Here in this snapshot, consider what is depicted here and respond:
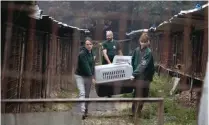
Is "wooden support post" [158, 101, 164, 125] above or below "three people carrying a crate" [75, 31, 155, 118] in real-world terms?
below

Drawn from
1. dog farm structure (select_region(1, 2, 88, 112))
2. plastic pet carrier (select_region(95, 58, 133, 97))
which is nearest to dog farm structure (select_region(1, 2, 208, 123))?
dog farm structure (select_region(1, 2, 88, 112))

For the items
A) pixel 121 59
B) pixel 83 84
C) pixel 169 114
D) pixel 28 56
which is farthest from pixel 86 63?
pixel 169 114

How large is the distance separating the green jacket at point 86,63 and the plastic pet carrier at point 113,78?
32 centimetres

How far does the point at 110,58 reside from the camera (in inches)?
128

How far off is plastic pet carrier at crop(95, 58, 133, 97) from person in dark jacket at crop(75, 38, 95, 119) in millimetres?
327

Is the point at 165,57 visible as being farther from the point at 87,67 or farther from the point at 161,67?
the point at 87,67

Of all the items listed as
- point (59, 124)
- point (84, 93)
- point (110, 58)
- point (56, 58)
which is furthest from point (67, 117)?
point (56, 58)

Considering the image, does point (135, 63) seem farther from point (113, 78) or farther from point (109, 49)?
point (113, 78)

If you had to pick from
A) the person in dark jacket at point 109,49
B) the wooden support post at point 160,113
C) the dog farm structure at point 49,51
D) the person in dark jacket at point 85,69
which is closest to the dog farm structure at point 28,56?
the dog farm structure at point 49,51

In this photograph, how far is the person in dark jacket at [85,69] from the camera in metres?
3.42

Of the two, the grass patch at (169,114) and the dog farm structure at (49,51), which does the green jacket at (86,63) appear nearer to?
the dog farm structure at (49,51)

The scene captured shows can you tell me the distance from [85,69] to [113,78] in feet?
2.06

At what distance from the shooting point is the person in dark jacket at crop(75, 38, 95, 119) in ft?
11.2

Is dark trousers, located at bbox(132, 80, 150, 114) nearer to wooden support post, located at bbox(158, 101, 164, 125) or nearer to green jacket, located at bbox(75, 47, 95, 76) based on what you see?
green jacket, located at bbox(75, 47, 95, 76)
